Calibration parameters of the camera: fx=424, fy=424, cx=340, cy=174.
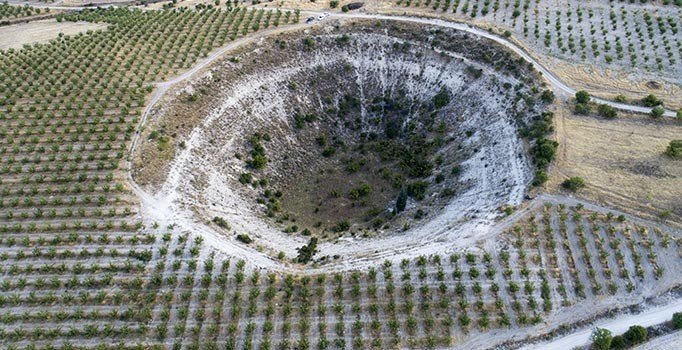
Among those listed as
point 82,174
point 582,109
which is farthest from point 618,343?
point 82,174

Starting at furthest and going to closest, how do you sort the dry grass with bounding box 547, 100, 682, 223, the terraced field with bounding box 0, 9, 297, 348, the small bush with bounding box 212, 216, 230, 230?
the dry grass with bounding box 547, 100, 682, 223
the small bush with bounding box 212, 216, 230, 230
the terraced field with bounding box 0, 9, 297, 348

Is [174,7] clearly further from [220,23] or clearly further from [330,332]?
[330,332]

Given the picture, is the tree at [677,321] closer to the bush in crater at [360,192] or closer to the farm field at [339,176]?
the farm field at [339,176]

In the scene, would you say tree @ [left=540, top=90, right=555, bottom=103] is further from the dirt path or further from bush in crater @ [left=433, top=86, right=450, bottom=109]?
the dirt path

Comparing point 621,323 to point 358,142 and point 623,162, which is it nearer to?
point 623,162

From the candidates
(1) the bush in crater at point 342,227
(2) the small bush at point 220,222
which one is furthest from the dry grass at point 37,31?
(1) the bush in crater at point 342,227

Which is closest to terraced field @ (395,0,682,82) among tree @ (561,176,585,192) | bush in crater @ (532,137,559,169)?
bush in crater @ (532,137,559,169)

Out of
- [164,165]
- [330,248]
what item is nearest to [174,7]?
[164,165]
